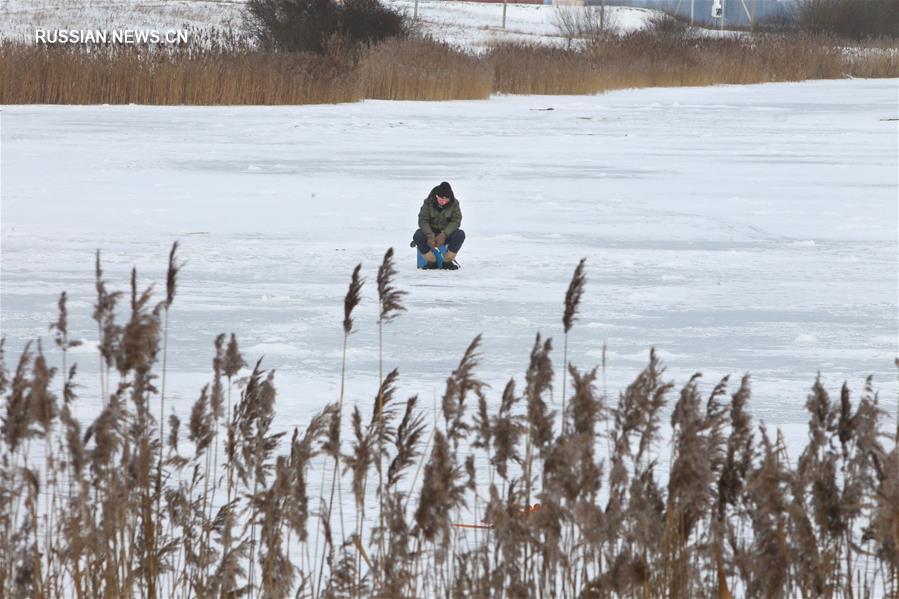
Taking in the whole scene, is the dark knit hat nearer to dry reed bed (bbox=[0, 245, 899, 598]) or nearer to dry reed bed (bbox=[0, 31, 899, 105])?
dry reed bed (bbox=[0, 245, 899, 598])

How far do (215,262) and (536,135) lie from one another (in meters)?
10.4

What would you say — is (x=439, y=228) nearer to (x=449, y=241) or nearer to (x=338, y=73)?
(x=449, y=241)

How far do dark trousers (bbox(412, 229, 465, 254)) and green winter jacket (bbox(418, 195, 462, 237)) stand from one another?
33mm

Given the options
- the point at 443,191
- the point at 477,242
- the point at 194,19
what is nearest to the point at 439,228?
the point at 443,191

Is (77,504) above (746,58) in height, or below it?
below

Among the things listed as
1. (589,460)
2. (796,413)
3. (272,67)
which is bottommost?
(796,413)

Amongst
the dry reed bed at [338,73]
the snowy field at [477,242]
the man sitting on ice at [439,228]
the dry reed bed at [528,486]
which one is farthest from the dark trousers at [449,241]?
the dry reed bed at [338,73]

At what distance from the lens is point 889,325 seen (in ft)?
20.1

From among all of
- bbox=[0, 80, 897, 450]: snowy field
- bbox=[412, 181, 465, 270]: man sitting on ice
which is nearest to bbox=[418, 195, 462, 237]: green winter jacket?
bbox=[412, 181, 465, 270]: man sitting on ice

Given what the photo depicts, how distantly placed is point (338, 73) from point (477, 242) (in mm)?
15065

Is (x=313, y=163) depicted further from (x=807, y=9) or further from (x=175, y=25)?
(x=807, y=9)

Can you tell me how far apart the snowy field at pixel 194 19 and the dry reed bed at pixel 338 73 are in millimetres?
13340

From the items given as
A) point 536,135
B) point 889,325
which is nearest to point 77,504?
point 889,325

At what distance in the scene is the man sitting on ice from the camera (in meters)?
7.63
